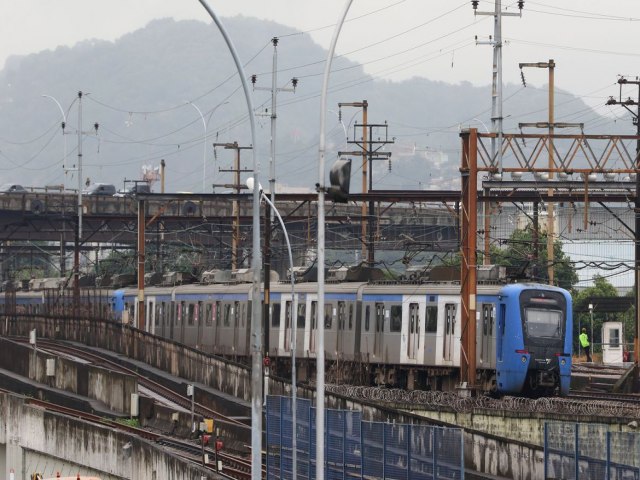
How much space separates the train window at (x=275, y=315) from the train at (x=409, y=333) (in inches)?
1.4

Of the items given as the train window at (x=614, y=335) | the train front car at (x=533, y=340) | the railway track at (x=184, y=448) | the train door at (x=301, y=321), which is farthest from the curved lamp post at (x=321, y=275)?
the train window at (x=614, y=335)

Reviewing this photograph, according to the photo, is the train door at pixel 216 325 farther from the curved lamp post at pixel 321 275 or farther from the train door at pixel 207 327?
the curved lamp post at pixel 321 275

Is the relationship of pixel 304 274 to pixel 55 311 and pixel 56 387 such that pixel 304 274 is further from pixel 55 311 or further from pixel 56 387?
pixel 55 311

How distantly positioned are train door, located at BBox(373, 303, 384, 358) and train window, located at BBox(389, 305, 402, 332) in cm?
51

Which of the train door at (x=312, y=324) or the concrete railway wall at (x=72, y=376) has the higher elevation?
the train door at (x=312, y=324)

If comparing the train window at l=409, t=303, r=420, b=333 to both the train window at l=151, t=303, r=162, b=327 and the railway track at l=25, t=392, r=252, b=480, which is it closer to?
the railway track at l=25, t=392, r=252, b=480

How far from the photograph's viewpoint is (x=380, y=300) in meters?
47.2

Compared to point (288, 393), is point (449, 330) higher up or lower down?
higher up

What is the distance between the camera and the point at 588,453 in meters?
24.5

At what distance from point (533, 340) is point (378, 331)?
22.2ft

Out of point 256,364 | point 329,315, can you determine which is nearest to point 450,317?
point 329,315

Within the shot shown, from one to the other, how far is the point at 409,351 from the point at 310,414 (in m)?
15.8

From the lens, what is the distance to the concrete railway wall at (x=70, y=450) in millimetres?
33250

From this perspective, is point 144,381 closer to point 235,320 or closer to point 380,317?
point 235,320
